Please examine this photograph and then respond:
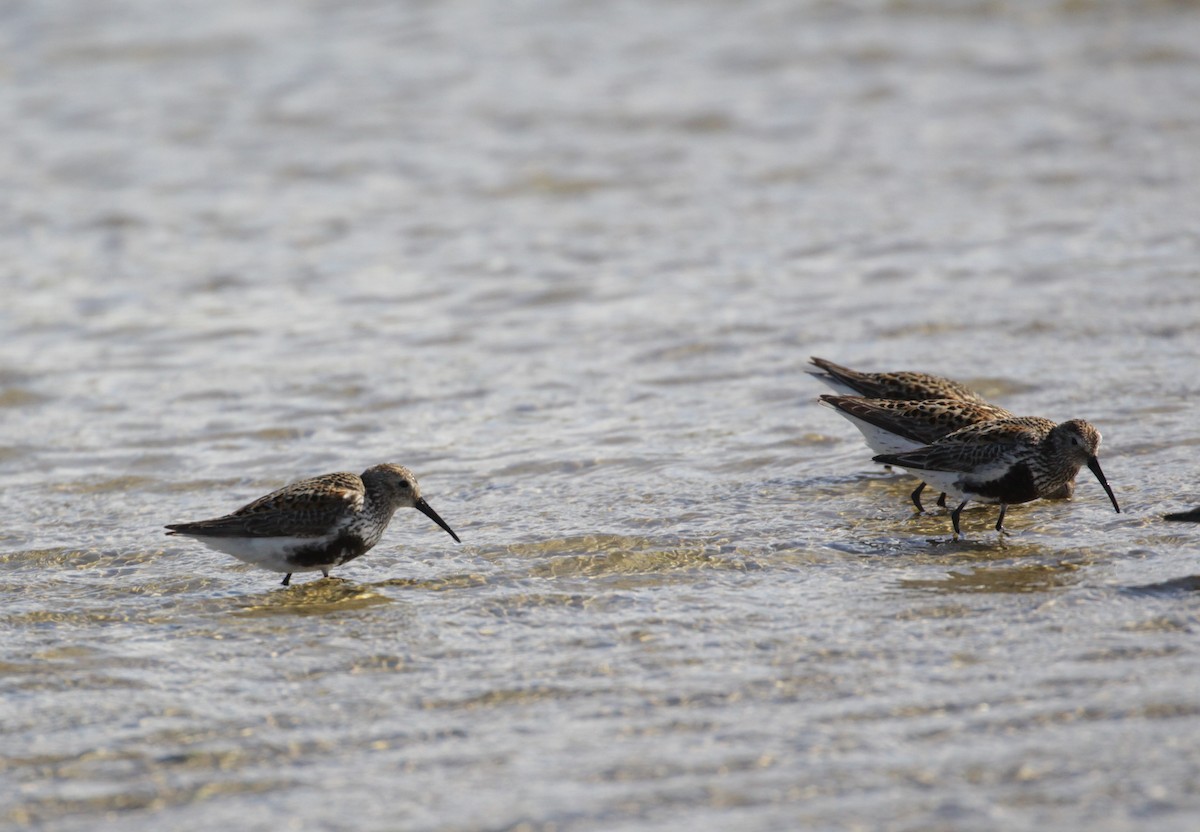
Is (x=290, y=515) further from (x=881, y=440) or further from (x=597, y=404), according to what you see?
(x=881, y=440)

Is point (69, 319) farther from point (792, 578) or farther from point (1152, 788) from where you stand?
point (1152, 788)

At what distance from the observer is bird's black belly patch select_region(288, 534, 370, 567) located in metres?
7.65

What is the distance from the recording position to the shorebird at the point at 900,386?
939 cm

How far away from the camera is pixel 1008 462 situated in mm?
8062

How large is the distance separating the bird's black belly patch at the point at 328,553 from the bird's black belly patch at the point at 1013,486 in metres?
3.26

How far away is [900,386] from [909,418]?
55 cm

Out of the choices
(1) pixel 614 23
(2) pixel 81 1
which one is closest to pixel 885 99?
(1) pixel 614 23

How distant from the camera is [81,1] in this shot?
24.2 metres

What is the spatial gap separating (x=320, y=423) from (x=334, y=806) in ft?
18.1

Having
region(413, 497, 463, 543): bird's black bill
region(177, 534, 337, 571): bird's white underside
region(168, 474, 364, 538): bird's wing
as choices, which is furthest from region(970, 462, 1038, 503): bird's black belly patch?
region(177, 534, 337, 571): bird's white underside

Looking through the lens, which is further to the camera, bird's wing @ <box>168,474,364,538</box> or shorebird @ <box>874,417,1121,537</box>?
shorebird @ <box>874,417,1121,537</box>

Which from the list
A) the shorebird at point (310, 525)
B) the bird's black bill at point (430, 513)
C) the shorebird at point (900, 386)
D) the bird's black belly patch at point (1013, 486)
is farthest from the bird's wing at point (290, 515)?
the shorebird at point (900, 386)

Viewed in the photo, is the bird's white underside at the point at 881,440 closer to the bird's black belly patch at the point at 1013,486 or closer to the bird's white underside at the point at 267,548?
the bird's black belly patch at the point at 1013,486

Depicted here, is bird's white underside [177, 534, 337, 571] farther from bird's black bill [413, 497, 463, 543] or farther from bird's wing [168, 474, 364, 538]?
bird's black bill [413, 497, 463, 543]
